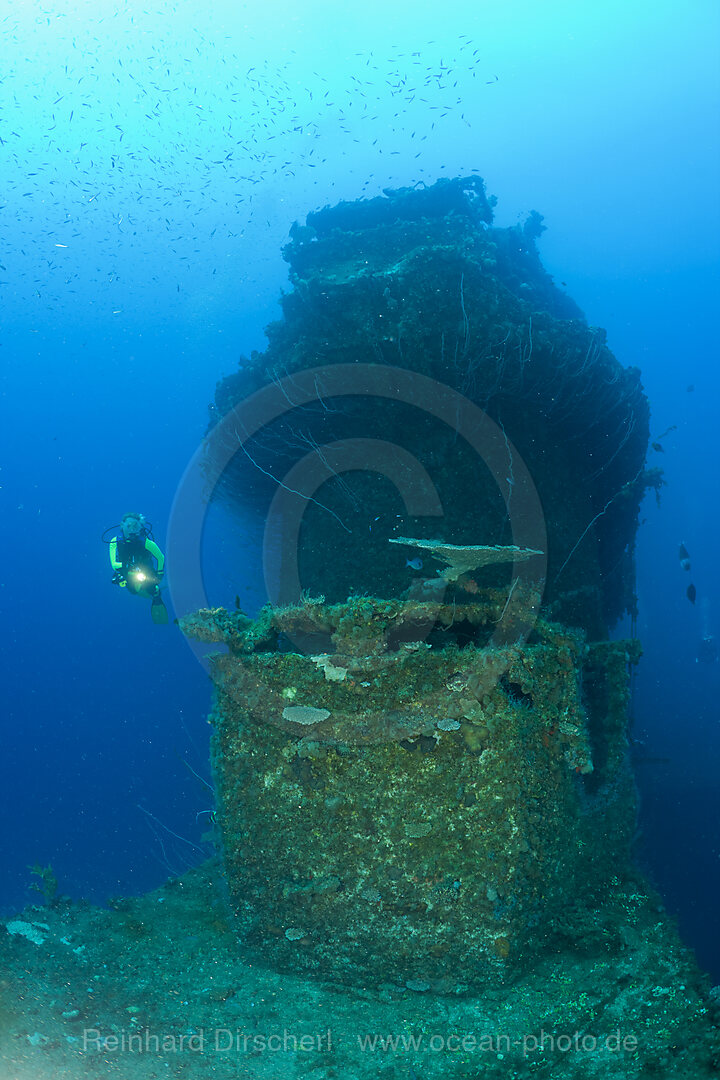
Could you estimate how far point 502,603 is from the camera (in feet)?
14.8

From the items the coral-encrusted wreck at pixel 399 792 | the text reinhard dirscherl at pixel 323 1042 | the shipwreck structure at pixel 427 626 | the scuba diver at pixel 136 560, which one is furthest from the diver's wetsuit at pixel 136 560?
the text reinhard dirscherl at pixel 323 1042

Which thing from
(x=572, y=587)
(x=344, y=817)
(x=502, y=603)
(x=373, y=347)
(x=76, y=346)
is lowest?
(x=344, y=817)

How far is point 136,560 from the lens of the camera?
357 inches

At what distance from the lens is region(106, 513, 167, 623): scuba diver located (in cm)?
890

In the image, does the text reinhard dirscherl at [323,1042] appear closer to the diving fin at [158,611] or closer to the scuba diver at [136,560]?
the diving fin at [158,611]

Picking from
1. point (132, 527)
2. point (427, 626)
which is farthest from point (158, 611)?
point (427, 626)

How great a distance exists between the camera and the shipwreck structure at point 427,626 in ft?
12.9

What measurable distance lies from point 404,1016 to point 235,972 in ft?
4.62

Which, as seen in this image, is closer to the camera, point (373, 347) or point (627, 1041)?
point (627, 1041)

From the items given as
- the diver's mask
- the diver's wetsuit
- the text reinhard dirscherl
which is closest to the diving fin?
the diver's wetsuit

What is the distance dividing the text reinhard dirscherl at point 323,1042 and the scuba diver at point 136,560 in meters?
6.26

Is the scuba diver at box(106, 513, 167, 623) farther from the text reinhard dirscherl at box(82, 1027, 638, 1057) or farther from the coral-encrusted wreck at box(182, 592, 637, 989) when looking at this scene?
the text reinhard dirscherl at box(82, 1027, 638, 1057)

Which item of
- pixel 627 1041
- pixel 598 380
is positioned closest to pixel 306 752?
pixel 627 1041

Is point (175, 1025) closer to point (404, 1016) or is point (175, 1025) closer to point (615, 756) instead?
point (404, 1016)
